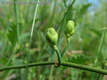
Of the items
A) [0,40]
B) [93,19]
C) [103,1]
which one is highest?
[103,1]

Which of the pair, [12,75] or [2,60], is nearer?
[2,60]

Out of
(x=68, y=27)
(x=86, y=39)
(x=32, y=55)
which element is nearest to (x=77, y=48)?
(x=86, y=39)

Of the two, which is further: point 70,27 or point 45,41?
point 45,41

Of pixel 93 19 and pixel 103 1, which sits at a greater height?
pixel 103 1

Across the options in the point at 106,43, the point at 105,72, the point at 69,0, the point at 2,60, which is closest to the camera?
the point at 105,72

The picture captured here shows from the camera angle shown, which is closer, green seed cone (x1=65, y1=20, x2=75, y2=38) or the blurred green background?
green seed cone (x1=65, y1=20, x2=75, y2=38)

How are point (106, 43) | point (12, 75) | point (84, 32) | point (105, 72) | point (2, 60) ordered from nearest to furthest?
point (105, 72) < point (2, 60) < point (12, 75) < point (106, 43) < point (84, 32)

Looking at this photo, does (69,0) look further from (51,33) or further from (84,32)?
(84,32)

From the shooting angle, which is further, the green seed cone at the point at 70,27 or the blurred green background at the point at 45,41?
the blurred green background at the point at 45,41
